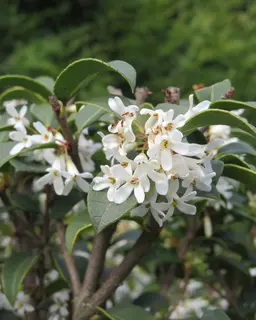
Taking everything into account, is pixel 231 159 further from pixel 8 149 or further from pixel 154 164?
pixel 8 149

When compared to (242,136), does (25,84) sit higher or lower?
higher

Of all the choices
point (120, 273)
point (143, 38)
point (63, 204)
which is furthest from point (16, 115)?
point (143, 38)

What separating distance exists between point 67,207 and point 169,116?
33 centimetres

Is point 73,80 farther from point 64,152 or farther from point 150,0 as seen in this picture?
point 150,0

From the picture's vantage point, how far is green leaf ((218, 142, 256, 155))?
2.61 feet

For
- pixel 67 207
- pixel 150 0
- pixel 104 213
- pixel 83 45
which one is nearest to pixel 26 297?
pixel 67 207

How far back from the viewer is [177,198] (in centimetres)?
64

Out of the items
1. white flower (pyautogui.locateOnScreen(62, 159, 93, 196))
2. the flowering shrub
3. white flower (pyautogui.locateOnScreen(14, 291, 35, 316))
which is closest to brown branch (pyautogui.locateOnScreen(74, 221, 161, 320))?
the flowering shrub

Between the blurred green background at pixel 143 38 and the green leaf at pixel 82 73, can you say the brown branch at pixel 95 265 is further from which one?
the blurred green background at pixel 143 38

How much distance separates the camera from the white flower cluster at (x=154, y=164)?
59 centimetres

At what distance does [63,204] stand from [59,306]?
21 cm

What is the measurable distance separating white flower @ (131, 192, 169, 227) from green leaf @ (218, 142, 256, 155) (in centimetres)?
18

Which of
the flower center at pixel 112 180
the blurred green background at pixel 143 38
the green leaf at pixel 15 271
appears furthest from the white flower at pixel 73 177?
the blurred green background at pixel 143 38

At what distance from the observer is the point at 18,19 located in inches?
177
